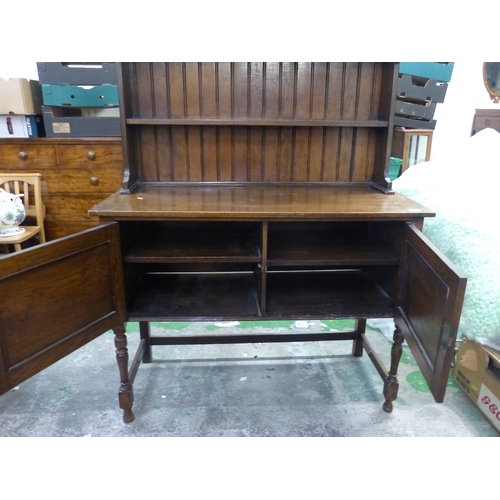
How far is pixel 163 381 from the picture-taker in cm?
190

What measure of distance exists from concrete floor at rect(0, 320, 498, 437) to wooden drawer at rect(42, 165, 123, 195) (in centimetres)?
109

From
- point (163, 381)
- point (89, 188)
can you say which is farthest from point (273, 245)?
point (89, 188)

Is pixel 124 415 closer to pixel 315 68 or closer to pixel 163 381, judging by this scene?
pixel 163 381

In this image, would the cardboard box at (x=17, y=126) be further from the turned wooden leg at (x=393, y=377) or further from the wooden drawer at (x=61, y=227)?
the turned wooden leg at (x=393, y=377)

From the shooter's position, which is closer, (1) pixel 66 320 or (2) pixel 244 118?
(1) pixel 66 320

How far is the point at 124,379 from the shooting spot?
5.15 feet

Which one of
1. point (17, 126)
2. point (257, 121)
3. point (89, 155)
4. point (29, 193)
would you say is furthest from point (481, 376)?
point (17, 126)

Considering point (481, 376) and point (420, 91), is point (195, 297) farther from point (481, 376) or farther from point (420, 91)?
point (420, 91)

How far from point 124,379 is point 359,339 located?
118cm

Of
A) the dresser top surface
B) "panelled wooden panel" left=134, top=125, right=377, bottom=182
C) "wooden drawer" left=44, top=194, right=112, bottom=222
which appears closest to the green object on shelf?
"panelled wooden panel" left=134, top=125, right=377, bottom=182

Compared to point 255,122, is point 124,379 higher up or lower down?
lower down

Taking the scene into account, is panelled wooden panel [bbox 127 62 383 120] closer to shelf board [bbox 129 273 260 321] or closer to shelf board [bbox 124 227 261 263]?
shelf board [bbox 124 227 261 263]

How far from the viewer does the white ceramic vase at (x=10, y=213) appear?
238cm

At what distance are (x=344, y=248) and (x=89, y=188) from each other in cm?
192
